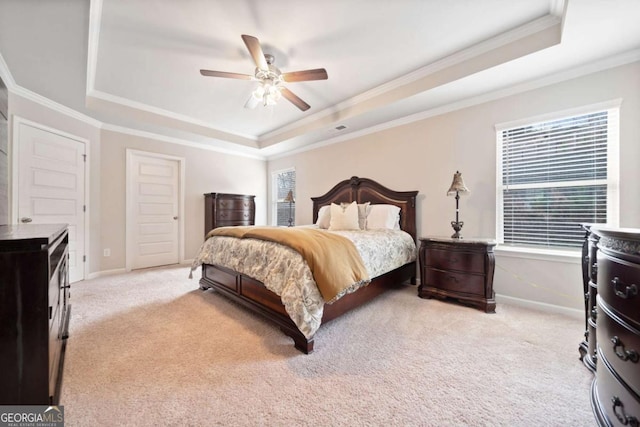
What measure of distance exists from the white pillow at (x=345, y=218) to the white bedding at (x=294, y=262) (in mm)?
527

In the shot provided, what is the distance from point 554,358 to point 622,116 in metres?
2.25

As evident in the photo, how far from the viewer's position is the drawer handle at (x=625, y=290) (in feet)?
2.98

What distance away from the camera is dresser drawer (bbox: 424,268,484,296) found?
8.16ft

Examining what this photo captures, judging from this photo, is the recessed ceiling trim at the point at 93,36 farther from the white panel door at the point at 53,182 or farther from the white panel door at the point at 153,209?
the white panel door at the point at 153,209

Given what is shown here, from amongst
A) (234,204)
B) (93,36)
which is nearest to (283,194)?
(234,204)

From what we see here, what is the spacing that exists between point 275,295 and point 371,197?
2416mm

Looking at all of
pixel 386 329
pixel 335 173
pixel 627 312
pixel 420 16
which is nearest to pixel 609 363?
pixel 627 312

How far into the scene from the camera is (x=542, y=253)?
2.48 m

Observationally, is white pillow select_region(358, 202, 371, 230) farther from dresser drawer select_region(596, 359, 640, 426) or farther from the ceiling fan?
dresser drawer select_region(596, 359, 640, 426)

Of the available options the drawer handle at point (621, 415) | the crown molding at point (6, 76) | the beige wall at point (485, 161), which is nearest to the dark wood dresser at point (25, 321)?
the drawer handle at point (621, 415)

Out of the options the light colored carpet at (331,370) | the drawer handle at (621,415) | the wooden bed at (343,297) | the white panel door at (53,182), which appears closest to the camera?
the drawer handle at (621,415)

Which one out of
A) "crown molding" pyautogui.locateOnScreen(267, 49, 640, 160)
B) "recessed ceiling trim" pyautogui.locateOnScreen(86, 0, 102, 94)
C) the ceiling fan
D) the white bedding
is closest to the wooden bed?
the white bedding

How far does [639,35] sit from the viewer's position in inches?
74.4

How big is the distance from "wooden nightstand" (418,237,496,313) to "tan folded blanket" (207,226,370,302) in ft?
3.64
